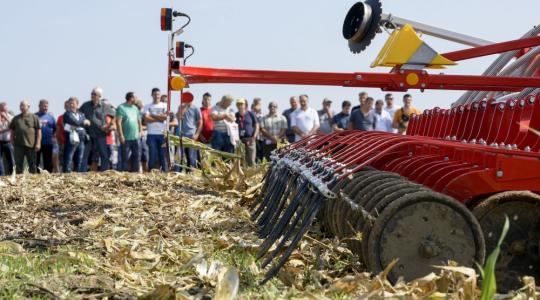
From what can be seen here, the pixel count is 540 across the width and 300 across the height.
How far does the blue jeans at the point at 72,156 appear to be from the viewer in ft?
55.9

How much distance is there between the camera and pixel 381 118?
659 inches

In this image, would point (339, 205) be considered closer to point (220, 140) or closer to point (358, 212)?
point (358, 212)

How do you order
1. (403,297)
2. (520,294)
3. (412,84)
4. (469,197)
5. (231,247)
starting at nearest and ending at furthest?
(403,297) → (520,294) → (469,197) → (231,247) → (412,84)

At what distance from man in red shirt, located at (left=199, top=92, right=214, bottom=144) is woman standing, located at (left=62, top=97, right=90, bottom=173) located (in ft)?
6.58

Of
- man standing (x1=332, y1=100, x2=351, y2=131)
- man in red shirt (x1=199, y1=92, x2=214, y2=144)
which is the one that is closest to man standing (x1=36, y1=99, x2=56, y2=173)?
man in red shirt (x1=199, y1=92, x2=214, y2=144)

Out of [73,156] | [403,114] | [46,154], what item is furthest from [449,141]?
[46,154]

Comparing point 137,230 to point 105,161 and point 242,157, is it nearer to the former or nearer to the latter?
point 242,157

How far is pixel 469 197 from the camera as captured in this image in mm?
5414

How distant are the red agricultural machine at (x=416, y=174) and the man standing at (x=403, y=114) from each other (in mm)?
7567

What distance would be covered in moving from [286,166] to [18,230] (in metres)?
2.08

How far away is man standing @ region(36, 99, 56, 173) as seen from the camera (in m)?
17.9

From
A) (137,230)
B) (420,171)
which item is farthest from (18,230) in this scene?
(420,171)

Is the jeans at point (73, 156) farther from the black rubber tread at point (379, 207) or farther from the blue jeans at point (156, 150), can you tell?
the black rubber tread at point (379, 207)

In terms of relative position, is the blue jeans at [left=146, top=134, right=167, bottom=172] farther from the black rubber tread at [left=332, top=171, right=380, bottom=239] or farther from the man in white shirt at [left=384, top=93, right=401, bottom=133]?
the black rubber tread at [left=332, top=171, right=380, bottom=239]
